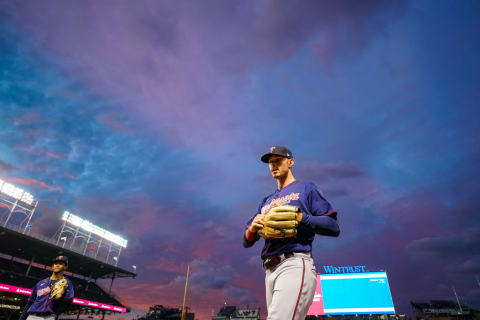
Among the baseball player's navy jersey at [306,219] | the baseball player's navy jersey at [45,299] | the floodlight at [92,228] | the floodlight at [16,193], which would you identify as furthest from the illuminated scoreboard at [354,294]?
the floodlight at [16,193]

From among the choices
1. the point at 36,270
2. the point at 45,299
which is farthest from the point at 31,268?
the point at 45,299

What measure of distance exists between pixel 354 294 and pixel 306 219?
26.0m

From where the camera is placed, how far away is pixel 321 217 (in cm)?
219

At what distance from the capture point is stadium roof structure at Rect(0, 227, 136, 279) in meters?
25.3

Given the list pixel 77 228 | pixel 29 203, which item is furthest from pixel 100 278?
pixel 29 203

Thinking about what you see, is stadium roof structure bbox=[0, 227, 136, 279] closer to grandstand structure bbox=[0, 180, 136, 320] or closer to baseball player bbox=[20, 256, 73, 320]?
grandstand structure bbox=[0, 180, 136, 320]

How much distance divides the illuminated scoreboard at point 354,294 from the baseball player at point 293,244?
2464 centimetres

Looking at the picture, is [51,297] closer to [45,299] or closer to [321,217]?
[45,299]

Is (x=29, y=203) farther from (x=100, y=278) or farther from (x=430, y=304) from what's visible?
(x=430, y=304)

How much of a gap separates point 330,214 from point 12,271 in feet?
117

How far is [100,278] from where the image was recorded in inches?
1496

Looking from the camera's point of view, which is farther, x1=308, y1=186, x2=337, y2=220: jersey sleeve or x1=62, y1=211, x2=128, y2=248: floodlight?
x1=62, y1=211, x2=128, y2=248: floodlight

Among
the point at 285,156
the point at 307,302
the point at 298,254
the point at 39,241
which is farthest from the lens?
the point at 39,241

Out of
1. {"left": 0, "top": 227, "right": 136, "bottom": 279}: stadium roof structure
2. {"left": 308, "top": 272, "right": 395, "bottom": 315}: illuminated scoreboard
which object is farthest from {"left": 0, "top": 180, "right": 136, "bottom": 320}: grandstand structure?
{"left": 308, "top": 272, "right": 395, "bottom": 315}: illuminated scoreboard
